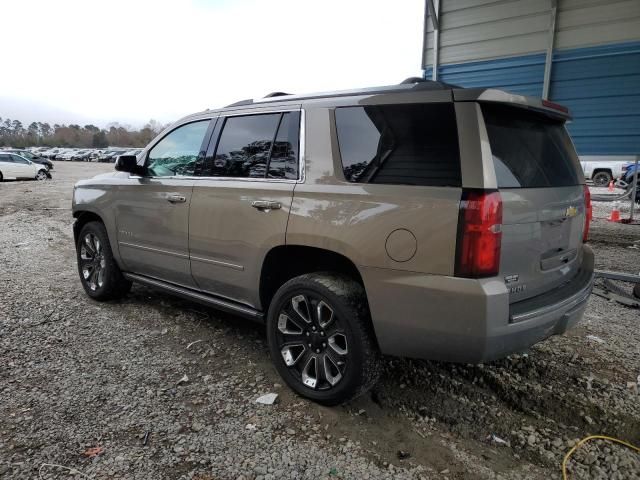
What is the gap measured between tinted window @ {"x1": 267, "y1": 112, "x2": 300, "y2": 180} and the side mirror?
165 cm

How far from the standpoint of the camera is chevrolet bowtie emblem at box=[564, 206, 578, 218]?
2.83m

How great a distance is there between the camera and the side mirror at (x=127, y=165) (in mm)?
4250

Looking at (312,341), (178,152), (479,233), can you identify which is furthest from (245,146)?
(479,233)

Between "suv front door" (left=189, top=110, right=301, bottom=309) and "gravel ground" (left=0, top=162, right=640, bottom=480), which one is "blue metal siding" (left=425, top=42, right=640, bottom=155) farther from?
"suv front door" (left=189, top=110, right=301, bottom=309)

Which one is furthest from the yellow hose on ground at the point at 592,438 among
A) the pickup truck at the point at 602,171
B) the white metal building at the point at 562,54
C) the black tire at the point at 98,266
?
the pickup truck at the point at 602,171

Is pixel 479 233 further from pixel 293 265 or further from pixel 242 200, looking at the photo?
pixel 242 200

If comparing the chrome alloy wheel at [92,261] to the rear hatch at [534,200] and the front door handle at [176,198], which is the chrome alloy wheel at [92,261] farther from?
the rear hatch at [534,200]

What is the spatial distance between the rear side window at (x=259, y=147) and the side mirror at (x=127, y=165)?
1.01 m

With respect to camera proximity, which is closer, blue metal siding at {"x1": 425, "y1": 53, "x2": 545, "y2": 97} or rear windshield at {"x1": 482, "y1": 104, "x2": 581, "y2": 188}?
rear windshield at {"x1": 482, "y1": 104, "x2": 581, "y2": 188}

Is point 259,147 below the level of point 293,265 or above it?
above

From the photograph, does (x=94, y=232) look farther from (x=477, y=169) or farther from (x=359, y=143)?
(x=477, y=169)

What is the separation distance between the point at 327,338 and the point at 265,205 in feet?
3.16

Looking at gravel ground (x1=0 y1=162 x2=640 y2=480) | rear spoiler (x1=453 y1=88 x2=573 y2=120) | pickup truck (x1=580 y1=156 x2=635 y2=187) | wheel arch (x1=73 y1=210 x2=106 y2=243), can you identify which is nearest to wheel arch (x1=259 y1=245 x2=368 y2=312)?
gravel ground (x1=0 y1=162 x2=640 y2=480)

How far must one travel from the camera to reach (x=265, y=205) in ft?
10.3
